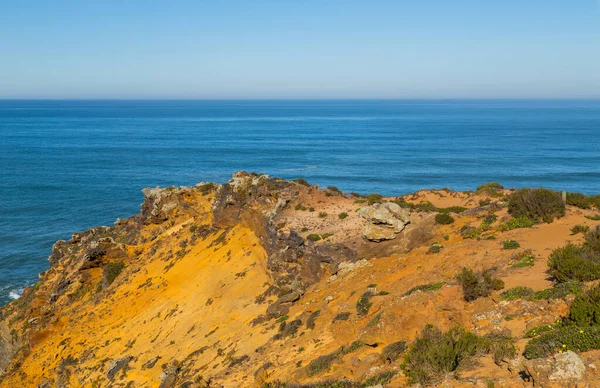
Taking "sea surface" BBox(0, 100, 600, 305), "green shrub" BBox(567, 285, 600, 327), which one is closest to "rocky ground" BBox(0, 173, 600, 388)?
"green shrub" BBox(567, 285, 600, 327)

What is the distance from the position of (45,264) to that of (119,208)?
70.5ft

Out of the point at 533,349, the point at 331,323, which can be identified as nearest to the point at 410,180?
the point at 331,323

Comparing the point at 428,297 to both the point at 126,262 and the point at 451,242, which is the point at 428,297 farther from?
the point at 126,262

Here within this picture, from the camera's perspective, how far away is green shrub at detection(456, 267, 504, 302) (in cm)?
1722

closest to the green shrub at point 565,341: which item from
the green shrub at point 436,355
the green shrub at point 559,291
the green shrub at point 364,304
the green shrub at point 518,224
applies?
the green shrub at point 436,355

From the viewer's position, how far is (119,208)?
7481 cm

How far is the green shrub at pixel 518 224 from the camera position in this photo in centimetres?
2514

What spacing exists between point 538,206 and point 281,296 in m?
14.3

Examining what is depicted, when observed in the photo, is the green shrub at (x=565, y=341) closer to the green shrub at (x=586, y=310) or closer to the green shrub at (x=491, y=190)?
the green shrub at (x=586, y=310)

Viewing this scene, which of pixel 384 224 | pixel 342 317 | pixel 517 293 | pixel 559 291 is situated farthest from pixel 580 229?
pixel 342 317

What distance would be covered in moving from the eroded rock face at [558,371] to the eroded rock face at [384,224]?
16.2 metres

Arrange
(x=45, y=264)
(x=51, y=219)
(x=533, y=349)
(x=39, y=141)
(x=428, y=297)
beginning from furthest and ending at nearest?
(x=39, y=141) → (x=51, y=219) → (x=45, y=264) → (x=428, y=297) → (x=533, y=349)

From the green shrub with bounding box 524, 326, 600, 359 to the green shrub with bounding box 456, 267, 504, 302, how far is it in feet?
14.2

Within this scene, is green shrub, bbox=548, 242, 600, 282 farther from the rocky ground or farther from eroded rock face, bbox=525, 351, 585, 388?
eroded rock face, bbox=525, 351, 585, 388
